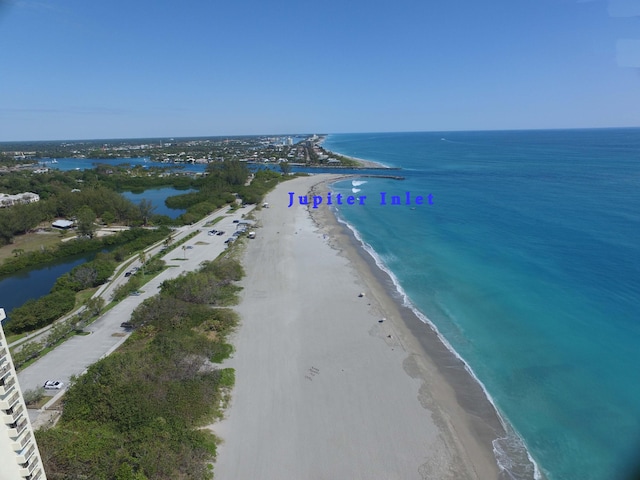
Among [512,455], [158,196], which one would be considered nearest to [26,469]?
[512,455]

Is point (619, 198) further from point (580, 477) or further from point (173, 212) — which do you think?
point (173, 212)

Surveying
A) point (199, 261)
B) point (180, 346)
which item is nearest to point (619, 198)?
point (199, 261)

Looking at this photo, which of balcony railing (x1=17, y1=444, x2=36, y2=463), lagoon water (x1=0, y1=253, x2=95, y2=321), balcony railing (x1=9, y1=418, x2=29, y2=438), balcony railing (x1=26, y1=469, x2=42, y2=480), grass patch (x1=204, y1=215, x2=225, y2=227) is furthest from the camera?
grass patch (x1=204, y1=215, x2=225, y2=227)

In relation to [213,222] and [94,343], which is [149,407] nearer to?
[94,343]

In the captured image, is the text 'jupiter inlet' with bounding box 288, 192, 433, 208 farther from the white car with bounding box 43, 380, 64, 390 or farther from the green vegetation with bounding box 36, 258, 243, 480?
the white car with bounding box 43, 380, 64, 390

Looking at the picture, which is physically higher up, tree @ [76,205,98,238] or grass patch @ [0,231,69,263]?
tree @ [76,205,98,238]

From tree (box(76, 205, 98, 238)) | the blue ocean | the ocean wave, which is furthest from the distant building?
the ocean wave

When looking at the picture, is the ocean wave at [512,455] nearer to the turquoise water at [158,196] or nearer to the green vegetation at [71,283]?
the green vegetation at [71,283]
